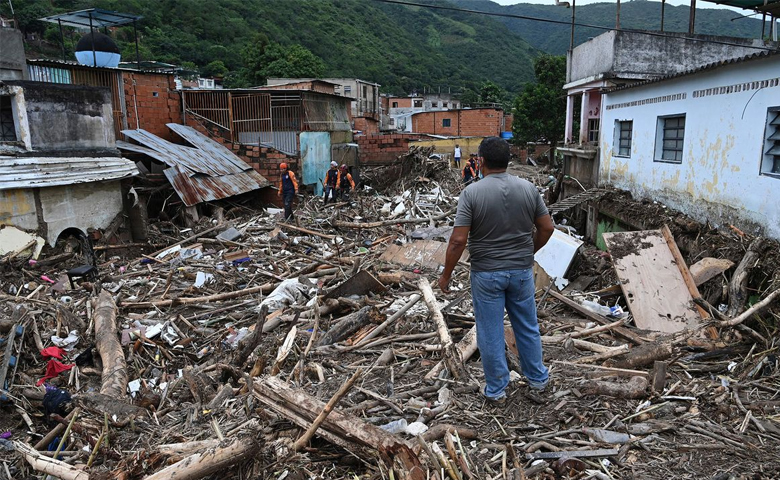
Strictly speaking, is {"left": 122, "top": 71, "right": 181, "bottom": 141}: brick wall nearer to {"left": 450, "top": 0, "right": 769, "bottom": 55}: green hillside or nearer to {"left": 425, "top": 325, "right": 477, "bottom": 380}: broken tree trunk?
{"left": 425, "top": 325, "right": 477, "bottom": 380}: broken tree trunk

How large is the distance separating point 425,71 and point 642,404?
84.2 metres

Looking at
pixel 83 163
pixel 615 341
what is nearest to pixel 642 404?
pixel 615 341

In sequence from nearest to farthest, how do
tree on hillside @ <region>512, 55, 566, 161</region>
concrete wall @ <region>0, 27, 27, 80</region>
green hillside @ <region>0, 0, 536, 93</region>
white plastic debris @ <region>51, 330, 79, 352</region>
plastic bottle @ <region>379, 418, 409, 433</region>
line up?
plastic bottle @ <region>379, 418, 409, 433</region> < white plastic debris @ <region>51, 330, 79, 352</region> < concrete wall @ <region>0, 27, 27, 80</region> < tree on hillside @ <region>512, 55, 566, 161</region> < green hillside @ <region>0, 0, 536, 93</region>

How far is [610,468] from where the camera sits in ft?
10.5

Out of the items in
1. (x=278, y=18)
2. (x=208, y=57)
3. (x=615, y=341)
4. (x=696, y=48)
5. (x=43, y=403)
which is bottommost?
(x=43, y=403)

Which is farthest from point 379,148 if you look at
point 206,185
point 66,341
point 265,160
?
point 66,341

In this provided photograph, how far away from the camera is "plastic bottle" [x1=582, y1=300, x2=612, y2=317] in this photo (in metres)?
6.59

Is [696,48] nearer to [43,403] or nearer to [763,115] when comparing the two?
[763,115]

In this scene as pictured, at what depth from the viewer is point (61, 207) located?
11094mm

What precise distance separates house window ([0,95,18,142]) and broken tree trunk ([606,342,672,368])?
11.6m

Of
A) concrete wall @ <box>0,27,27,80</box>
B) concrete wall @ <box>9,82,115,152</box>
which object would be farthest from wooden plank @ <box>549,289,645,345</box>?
concrete wall @ <box>0,27,27,80</box>

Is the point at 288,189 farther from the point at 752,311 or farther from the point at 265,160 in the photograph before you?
the point at 752,311

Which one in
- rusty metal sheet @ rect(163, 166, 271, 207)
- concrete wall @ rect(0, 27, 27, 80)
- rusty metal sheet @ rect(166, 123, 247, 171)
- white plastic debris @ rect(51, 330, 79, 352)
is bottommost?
white plastic debris @ rect(51, 330, 79, 352)

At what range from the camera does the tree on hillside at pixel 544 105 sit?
1506 inches
